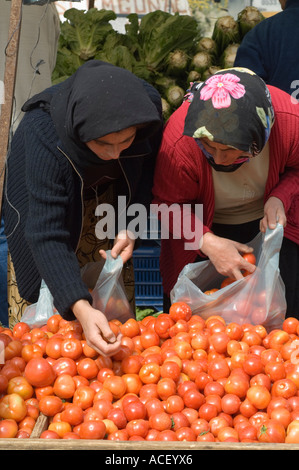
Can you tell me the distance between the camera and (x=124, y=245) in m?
2.42

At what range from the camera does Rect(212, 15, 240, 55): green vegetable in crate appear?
467cm

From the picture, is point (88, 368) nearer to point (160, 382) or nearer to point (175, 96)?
point (160, 382)

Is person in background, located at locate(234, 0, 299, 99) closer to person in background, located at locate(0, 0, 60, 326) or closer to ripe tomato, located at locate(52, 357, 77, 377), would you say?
person in background, located at locate(0, 0, 60, 326)

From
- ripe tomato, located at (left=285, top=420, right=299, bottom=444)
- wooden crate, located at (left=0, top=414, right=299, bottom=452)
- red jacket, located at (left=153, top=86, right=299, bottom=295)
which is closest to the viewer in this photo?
wooden crate, located at (left=0, top=414, right=299, bottom=452)

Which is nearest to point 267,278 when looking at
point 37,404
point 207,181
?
point 207,181

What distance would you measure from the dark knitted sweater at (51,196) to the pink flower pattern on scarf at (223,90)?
358 millimetres

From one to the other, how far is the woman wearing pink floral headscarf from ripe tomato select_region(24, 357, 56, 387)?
0.81 metres

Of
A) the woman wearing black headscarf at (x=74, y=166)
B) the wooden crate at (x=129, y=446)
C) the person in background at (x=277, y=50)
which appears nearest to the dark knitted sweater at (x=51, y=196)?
the woman wearing black headscarf at (x=74, y=166)

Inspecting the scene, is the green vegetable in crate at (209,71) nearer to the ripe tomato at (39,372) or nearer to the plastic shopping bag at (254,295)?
the plastic shopping bag at (254,295)

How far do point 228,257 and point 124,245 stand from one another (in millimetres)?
430

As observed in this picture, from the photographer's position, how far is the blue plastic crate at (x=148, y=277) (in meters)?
4.09

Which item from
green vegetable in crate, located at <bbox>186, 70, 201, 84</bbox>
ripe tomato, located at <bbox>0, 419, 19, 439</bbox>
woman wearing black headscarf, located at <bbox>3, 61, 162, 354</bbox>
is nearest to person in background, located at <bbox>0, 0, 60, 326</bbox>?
green vegetable in crate, located at <bbox>186, 70, 201, 84</bbox>

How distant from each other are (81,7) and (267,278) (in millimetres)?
4234
